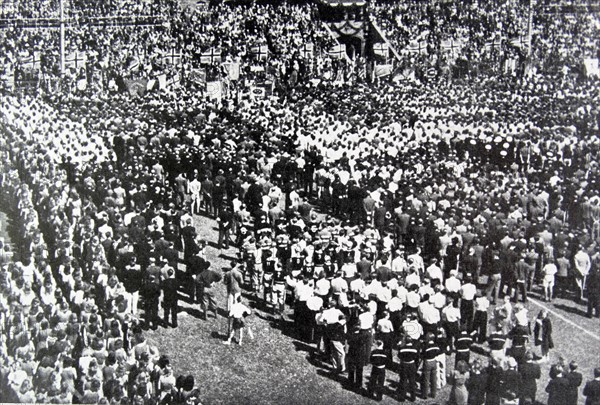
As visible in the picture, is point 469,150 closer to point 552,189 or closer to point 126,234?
point 552,189

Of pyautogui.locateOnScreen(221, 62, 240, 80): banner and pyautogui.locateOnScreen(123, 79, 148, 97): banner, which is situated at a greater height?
pyautogui.locateOnScreen(221, 62, 240, 80): banner

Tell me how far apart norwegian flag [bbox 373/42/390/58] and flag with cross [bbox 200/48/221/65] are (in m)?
10.9

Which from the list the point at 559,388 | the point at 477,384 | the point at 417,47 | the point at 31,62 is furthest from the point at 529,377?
the point at 417,47

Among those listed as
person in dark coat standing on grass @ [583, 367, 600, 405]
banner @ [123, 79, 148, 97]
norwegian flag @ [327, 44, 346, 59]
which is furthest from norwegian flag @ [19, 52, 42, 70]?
person in dark coat standing on grass @ [583, 367, 600, 405]

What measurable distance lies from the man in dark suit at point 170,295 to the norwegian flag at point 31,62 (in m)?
22.6

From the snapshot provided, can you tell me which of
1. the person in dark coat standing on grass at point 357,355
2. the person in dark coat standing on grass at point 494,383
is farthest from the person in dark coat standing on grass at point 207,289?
the person in dark coat standing on grass at point 494,383

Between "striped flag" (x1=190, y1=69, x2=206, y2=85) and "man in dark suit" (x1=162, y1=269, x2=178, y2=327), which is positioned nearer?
"man in dark suit" (x1=162, y1=269, x2=178, y2=327)

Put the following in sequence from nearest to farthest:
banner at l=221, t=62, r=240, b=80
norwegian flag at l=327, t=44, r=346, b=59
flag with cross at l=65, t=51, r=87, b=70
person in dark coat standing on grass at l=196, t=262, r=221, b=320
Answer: person in dark coat standing on grass at l=196, t=262, r=221, b=320 → flag with cross at l=65, t=51, r=87, b=70 → banner at l=221, t=62, r=240, b=80 → norwegian flag at l=327, t=44, r=346, b=59

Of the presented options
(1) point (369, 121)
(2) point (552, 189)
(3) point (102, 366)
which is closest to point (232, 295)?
(3) point (102, 366)

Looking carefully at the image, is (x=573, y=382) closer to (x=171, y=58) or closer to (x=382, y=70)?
(x=171, y=58)

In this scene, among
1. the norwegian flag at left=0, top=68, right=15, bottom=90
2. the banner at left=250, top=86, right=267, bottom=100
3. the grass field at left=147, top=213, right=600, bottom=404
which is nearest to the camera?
the grass field at left=147, top=213, right=600, bottom=404

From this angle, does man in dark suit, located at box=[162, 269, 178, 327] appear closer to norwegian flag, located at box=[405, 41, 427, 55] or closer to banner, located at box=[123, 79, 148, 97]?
banner, located at box=[123, 79, 148, 97]

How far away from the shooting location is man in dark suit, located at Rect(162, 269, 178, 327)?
20875 mm

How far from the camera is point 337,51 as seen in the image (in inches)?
1852
